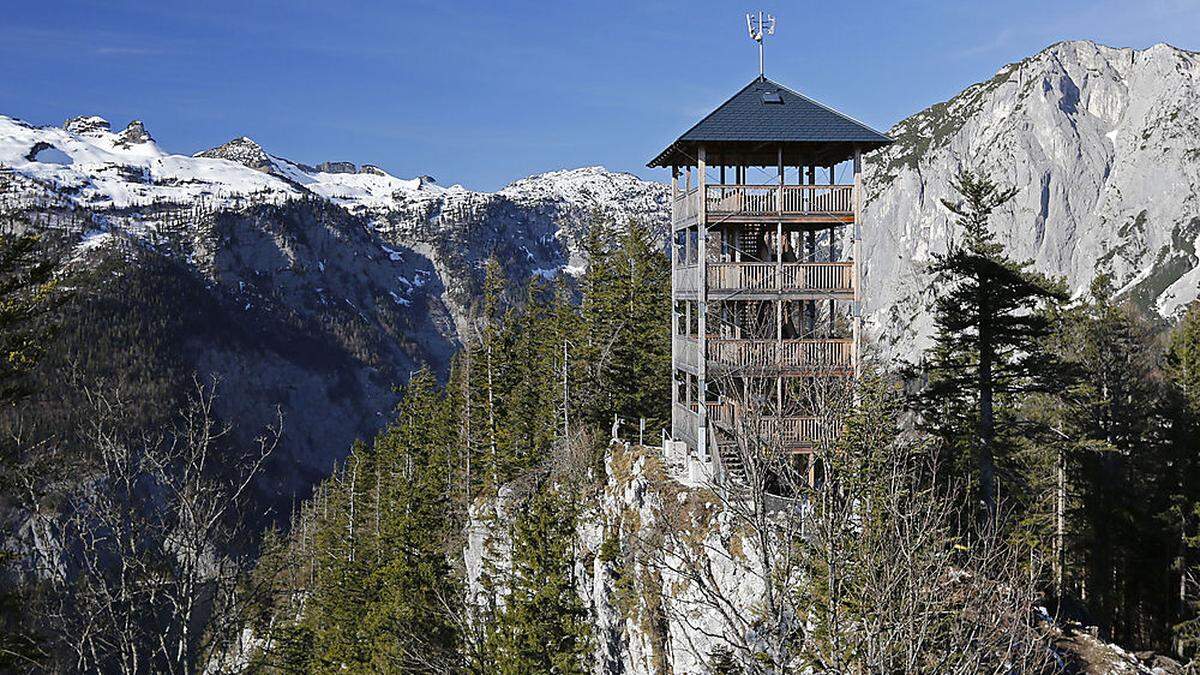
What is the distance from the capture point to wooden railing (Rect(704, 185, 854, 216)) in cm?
2188

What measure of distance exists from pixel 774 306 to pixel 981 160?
168991mm

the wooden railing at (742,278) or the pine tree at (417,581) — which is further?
Answer: the pine tree at (417,581)

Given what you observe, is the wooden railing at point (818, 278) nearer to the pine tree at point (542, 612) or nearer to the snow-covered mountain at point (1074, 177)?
the pine tree at point (542, 612)

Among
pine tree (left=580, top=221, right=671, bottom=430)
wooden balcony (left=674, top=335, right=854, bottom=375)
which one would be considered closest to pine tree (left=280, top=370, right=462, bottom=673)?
pine tree (left=580, top=221, right=671, bottom=430)

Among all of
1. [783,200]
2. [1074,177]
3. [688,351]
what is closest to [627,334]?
[688,351]

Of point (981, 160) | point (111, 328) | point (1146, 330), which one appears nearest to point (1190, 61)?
point (981, 160)

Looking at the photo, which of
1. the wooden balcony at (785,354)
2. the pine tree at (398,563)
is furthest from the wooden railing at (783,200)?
the pine tree at (398,563)

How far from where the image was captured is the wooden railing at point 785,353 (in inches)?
843

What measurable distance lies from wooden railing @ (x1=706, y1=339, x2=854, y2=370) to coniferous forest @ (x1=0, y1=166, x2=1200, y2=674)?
184 cm

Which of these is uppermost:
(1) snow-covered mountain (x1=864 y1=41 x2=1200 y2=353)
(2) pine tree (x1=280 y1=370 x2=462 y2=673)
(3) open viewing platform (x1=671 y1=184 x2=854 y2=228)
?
(1) snow-covered mountain (x1=864 y1=41 x2=1200 y2=353)

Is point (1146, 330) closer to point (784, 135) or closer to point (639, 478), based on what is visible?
point (784, 135)

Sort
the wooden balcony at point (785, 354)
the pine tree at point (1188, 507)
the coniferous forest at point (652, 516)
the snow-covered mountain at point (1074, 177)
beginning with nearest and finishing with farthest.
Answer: the coniferous forest at point (652, 516), the wooden balcony at point (785, 354), the pine tree at point (1188, 507), the snow-covered mountain at point (1074, 177)

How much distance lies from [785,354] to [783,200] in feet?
12.9

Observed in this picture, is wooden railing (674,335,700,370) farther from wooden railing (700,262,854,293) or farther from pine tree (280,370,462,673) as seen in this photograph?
pine tree (280,370,462,673)
